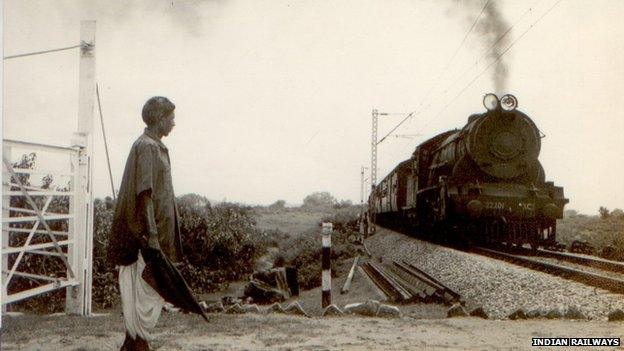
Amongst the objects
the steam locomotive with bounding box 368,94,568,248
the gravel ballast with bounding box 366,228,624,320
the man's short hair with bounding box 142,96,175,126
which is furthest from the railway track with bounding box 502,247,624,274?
the man's short hair with bounding box 142,96,175,126

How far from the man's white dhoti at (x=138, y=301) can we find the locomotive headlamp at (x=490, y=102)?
9.32m

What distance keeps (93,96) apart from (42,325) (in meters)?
1.95

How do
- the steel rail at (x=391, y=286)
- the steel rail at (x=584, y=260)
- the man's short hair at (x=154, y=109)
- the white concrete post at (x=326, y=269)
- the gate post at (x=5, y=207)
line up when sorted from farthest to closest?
the steel rail at (x=584, y=260) → the steel rail at (x=391, y=286) → the white concrete post at (x=326, y=269) → the gate post at (x=5, y=207) → the man's short hair at (x=154, y=109)

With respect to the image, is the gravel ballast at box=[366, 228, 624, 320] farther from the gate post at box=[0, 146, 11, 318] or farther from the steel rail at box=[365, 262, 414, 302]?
the gate post at box=[0, 146, 11, 318]

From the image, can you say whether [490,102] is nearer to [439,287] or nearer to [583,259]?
[583,259]

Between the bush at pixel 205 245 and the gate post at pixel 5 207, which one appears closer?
the gate post at pixel 5 207

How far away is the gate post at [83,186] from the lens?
5.42 meters

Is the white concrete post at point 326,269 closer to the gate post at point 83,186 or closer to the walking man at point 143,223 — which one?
the gate post at point 83,186

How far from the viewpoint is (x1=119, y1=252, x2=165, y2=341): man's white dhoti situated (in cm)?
368

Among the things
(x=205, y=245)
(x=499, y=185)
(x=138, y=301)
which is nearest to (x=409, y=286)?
(x=499, y=185)

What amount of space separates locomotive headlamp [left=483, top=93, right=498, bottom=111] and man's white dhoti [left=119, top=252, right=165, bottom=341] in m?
9.32

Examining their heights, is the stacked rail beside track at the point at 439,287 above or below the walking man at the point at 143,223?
below

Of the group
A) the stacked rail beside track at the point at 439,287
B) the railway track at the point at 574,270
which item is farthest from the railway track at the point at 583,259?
the stacked rail beside track at the point at 439,287

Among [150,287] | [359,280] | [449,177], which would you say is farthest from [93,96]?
[449,177]
